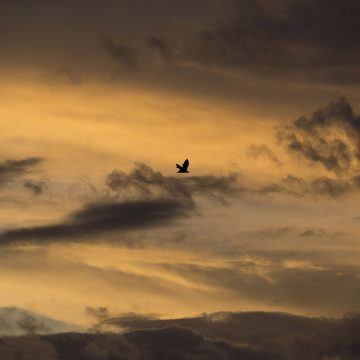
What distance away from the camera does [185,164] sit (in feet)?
420
